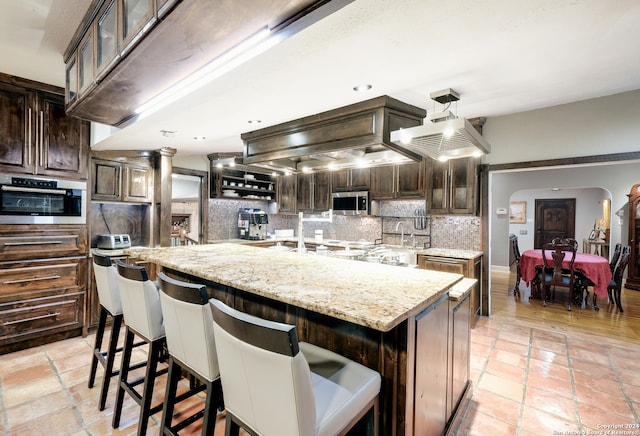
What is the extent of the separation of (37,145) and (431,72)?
376 cm

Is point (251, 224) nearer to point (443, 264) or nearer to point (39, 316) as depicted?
point (39, 316)

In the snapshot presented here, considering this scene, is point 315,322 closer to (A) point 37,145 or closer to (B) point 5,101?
(A) point 37,145

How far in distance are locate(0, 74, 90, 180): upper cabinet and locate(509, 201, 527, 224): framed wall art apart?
1002 cm

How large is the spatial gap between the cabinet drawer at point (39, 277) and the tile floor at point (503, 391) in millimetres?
586

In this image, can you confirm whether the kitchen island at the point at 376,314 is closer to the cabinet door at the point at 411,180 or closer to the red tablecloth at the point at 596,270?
the cabinet door at the point at 411,180

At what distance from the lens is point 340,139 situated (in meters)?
2.35

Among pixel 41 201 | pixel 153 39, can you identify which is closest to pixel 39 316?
pixel 41 201

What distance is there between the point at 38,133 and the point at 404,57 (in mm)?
3591

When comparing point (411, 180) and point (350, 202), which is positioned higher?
point (411, 180)

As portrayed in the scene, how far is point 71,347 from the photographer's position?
3066mm

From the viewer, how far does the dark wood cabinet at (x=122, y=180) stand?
12.0ft

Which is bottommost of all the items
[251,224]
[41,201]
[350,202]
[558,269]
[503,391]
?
[503,391]

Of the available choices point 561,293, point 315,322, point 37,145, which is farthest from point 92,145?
point 561,293

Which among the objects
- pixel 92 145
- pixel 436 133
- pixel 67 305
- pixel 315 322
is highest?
pixel 92 145
